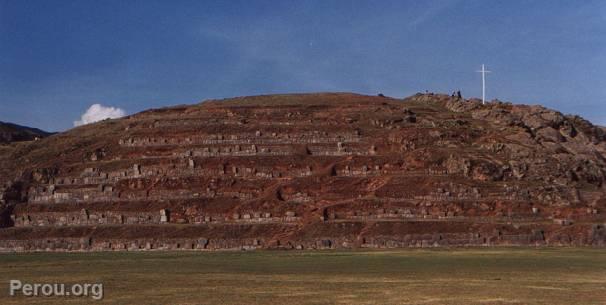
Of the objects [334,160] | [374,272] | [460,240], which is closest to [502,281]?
[374,272]

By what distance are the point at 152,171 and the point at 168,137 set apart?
1047 centimetres

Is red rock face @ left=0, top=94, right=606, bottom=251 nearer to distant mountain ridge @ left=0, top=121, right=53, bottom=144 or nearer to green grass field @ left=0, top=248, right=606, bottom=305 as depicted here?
green grass field @ left=0, top=248, right=606, bottom=305

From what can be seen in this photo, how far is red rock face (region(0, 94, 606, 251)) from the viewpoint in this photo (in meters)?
90.0

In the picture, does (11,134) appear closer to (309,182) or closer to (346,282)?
(309,182)

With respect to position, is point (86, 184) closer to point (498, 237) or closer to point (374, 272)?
point (498, 237)

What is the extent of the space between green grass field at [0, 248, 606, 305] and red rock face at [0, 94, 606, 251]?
104 ft
